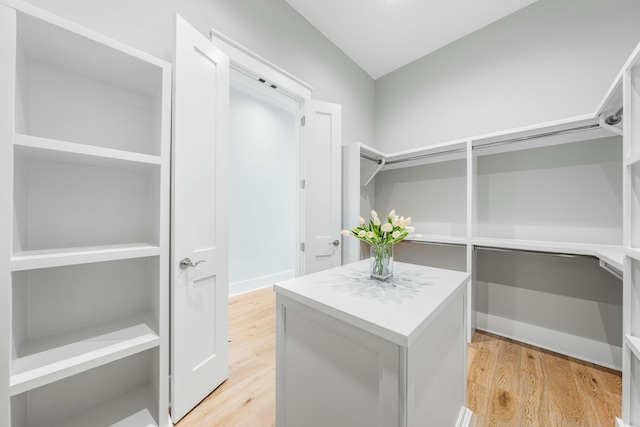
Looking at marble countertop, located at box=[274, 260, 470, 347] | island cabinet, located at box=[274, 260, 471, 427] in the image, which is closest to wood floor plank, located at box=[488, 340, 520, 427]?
island cabinet, located at box=[274, 260, 471, 427]

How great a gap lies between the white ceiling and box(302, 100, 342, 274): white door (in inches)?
34.0

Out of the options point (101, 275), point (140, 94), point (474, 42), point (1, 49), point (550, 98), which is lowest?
point (101, 275)

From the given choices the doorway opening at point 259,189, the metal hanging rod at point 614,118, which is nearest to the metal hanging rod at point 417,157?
the metal hanging rod at point 614,118

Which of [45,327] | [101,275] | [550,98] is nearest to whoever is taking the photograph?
[45,327]

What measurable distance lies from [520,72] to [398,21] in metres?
1.25

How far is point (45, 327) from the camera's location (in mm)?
1129

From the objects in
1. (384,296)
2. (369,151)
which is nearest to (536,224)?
(369,151)

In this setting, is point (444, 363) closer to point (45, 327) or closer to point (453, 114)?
point (45, 327)

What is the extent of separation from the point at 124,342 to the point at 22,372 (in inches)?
12.1

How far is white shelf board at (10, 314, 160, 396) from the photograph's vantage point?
3.03 feet

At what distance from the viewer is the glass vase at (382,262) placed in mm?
1175

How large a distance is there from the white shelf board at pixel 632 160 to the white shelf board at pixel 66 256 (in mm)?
2234

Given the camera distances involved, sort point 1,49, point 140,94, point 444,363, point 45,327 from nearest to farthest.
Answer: point 1,49
point 444,363
point 45,327
point 140,94

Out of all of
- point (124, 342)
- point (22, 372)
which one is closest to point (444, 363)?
point (124, 342)
